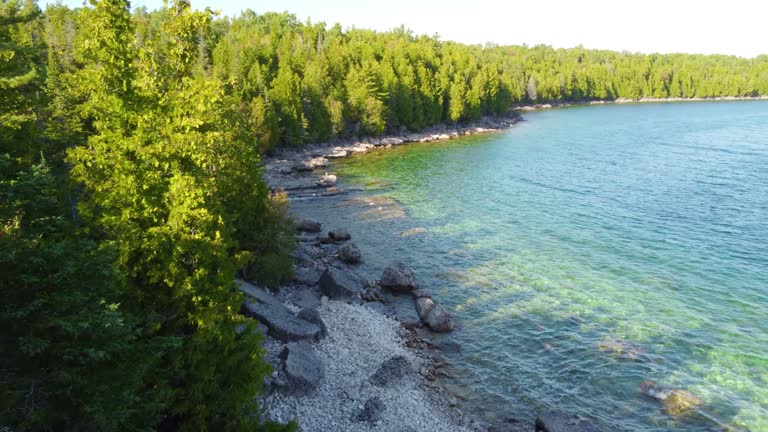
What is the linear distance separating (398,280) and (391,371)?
1171 centimetres

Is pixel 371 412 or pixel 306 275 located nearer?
pixel 371 412

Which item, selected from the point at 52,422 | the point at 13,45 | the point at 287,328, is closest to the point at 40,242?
the point at 52,422

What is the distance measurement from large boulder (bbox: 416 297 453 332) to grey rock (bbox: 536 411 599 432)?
366 inches

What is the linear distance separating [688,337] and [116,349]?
104 feet

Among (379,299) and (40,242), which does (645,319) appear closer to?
(379,299)

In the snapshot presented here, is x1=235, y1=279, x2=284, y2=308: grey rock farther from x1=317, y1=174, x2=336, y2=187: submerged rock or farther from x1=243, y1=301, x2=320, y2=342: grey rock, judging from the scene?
x1=317, y1=174, x2=336, y2=187: submerged rock

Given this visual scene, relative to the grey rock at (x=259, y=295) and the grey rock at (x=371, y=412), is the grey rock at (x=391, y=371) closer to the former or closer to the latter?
the grey rock at (x=371, y=412)

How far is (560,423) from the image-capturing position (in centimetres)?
2194

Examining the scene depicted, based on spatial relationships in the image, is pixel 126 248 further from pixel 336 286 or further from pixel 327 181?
pixel 327 181

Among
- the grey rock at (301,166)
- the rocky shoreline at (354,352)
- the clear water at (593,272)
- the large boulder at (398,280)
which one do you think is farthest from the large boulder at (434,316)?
the grey rock at (301,166)

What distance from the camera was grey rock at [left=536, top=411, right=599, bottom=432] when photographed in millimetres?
21609

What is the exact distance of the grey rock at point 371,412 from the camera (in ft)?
69.5

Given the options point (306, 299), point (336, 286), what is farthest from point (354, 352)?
point (336, 286)

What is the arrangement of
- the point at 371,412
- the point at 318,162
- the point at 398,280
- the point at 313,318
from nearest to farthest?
the point at 371,412 < the point at 313,318 < the point at 398,280 < the point at 318,162
